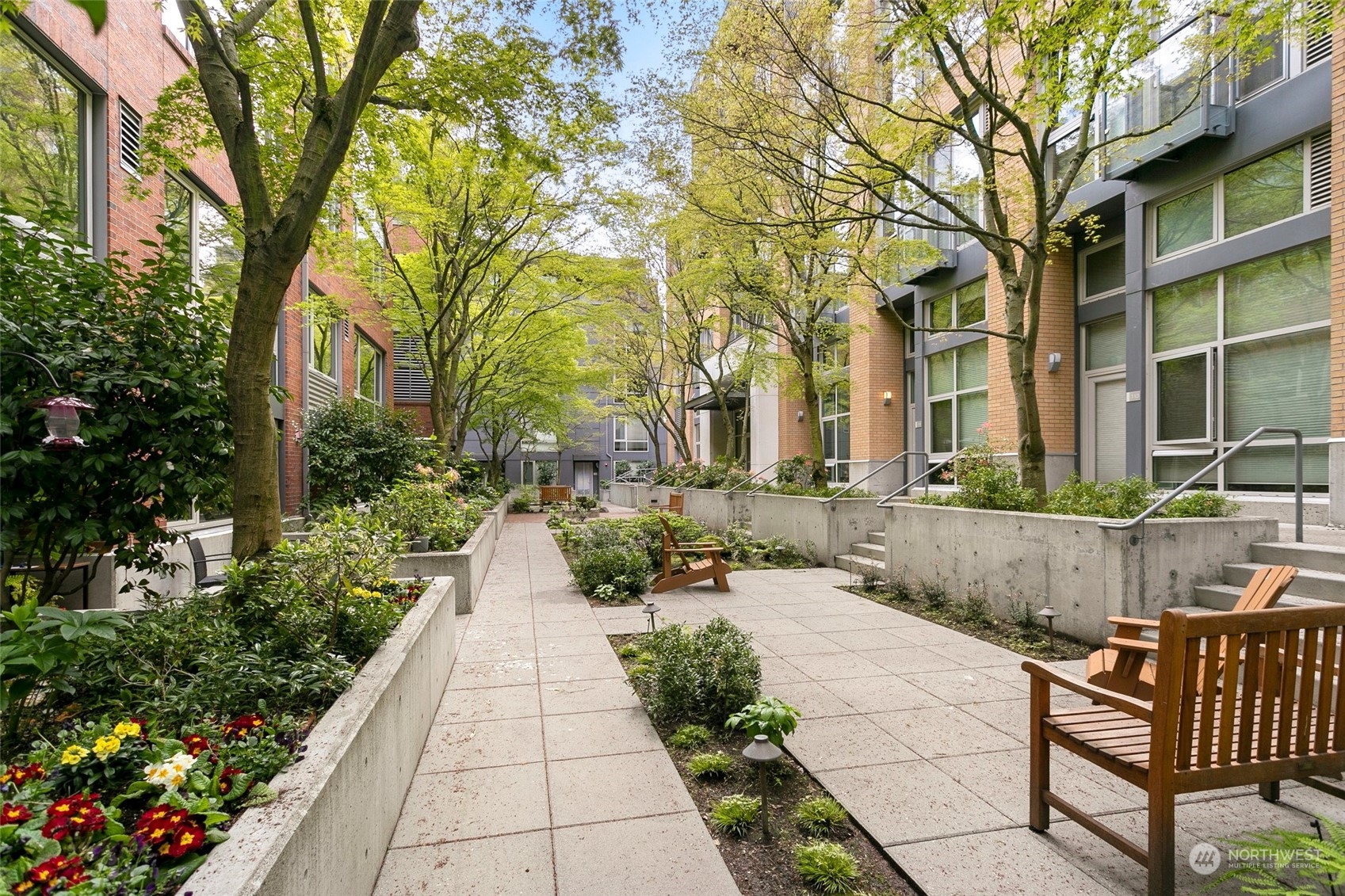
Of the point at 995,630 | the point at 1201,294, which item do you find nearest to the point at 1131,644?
the point at 995,630

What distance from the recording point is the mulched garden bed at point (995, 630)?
5891 millimetres

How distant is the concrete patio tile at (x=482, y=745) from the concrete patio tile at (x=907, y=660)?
2.96 m

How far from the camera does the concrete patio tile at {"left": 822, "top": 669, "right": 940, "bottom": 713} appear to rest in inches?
182

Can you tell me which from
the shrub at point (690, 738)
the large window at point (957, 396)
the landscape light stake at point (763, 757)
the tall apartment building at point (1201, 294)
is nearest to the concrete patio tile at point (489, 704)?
the shrub at point (690, 738)

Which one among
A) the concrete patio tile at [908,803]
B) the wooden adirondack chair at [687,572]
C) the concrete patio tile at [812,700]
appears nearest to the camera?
the concrete patio tile at [908,803]

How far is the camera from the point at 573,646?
6234mm

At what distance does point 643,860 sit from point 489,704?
222 centimetres

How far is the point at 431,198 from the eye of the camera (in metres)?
11.9

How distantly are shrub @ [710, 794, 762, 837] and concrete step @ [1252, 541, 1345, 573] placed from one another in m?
5.23

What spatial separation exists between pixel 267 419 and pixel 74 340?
45.0 inches

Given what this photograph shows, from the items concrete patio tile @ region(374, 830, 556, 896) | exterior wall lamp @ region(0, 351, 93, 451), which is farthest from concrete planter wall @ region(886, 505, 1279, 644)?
exterior wall lamp @ region(0, 351, 93, 451)

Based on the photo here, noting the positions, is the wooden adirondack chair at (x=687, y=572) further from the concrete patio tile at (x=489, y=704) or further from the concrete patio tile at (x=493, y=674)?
the concrete patio tile at (x=489, y=704)

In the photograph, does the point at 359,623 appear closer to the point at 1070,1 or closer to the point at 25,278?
the point at 25,278

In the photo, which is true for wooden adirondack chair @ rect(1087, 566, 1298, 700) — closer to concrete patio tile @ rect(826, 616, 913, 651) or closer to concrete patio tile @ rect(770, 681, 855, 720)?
concrete patio tile @ rect(770, 681, 855, 720)
